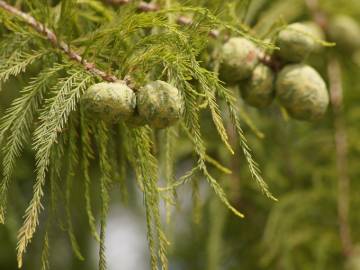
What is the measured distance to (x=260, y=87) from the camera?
1034 millimetres

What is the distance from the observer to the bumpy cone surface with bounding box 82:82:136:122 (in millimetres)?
748

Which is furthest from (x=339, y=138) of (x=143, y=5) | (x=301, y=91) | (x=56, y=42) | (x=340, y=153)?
(x=56, y=42)

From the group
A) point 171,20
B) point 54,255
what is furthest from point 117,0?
point 54,255

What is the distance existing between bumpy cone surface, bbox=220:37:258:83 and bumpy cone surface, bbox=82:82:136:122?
278mm

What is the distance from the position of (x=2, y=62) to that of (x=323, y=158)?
1.17 m

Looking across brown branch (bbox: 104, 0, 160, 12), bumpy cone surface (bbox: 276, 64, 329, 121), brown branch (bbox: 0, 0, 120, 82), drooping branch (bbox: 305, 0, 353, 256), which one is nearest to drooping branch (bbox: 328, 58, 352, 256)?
drooping branch (bbox: 305, 0, 353, 256)

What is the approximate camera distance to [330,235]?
1628 mm

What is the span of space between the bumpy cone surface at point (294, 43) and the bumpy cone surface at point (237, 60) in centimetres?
5

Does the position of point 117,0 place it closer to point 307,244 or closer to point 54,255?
point 307,244

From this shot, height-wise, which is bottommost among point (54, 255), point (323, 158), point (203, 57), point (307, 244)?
point (54, 255)

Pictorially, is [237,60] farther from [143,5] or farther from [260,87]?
[143,5]

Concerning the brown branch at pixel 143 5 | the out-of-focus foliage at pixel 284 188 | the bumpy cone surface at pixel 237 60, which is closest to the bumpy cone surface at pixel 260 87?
the bumpy cone surface at pixel 237 60

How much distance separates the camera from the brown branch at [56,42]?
806 mm

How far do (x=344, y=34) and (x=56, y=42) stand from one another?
0.87 meters
